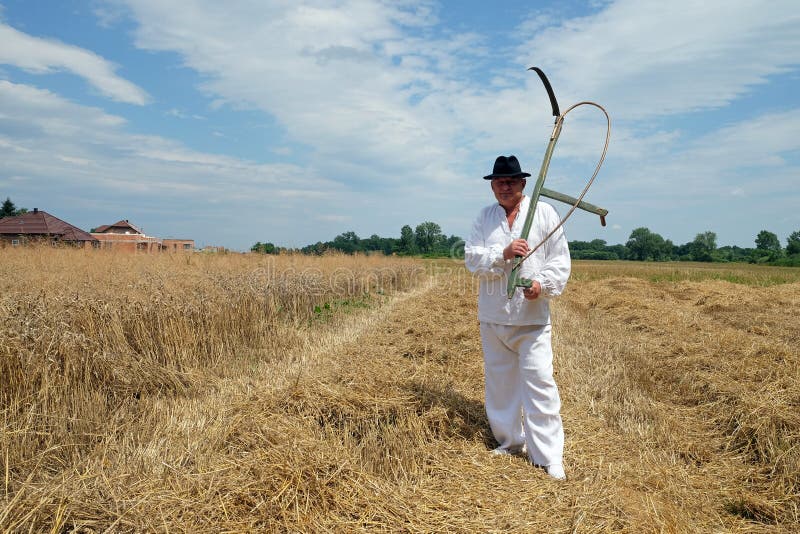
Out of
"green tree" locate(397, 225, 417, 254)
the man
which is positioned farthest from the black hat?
"green tree" locate(397, 225, 417, 254)

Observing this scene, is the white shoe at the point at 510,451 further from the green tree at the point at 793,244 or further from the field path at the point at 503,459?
the green tree at the point at 793,244

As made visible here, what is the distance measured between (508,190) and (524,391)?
1.40 m

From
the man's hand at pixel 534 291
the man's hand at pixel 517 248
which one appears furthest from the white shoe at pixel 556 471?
the man's hand at pixel 517 248

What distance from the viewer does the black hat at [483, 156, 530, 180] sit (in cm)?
338

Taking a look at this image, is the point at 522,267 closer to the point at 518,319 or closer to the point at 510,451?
the point at 518,319

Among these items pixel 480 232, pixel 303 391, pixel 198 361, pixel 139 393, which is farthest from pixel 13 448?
pixel 480 232

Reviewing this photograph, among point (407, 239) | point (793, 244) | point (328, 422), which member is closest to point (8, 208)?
point (407, 239)

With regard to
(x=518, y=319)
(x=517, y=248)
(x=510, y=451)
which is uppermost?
(x=517, y=248)

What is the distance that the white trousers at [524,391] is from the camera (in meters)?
3.24

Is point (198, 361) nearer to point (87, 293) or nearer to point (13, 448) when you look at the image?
point (87, 293)

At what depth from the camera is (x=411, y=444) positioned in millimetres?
3547

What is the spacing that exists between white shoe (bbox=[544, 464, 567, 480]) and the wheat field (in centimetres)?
5

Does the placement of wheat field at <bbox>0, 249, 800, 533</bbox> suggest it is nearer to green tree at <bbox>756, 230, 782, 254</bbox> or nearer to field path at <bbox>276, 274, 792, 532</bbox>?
field path at <bbox>276, 274, 792, 532</bbox>

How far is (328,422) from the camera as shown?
12.4ft
